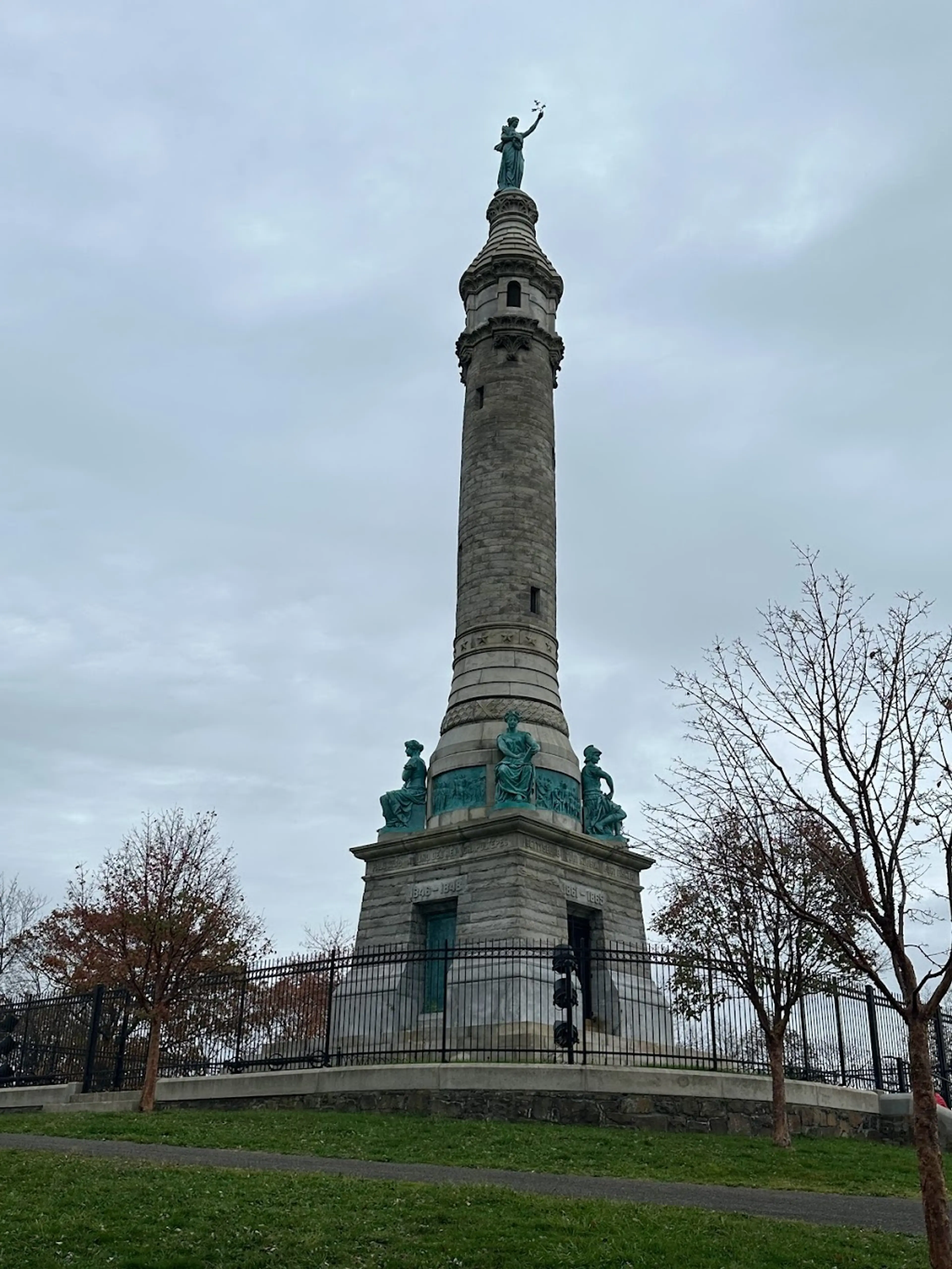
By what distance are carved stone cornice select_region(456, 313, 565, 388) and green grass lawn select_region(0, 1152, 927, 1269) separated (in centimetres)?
2624

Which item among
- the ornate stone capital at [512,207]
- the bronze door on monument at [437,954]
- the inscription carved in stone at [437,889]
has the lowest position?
the bronze door on monument at [437,954]

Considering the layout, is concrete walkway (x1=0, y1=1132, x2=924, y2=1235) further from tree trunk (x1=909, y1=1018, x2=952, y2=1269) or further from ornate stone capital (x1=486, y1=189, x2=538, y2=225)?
ornate stone capital (x1=486, y1=189, x2=538, y2=225)

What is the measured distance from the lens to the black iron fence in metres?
21.7

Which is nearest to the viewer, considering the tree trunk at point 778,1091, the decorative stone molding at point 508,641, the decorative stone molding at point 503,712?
the tree trunk at point 778,1091

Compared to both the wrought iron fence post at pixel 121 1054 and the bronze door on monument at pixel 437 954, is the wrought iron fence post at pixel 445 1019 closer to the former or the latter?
the bronze door on monument at pixel 437 954

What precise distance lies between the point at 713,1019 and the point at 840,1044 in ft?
12.5

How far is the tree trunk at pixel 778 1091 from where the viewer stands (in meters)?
17.6

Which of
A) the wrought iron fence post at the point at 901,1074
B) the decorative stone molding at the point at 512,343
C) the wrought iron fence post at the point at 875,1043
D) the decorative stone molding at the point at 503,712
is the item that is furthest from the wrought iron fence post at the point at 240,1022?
the decorative stone molding at the point at 512,343

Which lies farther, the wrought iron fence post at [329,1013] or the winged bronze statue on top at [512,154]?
the winged bronze statue on top at [512,154]

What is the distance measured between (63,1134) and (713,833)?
10.4m

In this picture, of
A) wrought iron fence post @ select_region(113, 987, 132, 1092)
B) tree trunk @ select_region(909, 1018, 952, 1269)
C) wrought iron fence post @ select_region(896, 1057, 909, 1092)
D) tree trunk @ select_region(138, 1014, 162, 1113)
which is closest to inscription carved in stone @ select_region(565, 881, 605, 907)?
wrought iron fence post @ select_region(896, 1057, 909, 1092)

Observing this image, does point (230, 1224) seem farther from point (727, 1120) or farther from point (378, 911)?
point (378, 911)

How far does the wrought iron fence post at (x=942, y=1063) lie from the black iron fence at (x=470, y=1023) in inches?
1.9

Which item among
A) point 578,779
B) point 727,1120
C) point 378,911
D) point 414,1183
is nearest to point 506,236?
point 578,779
